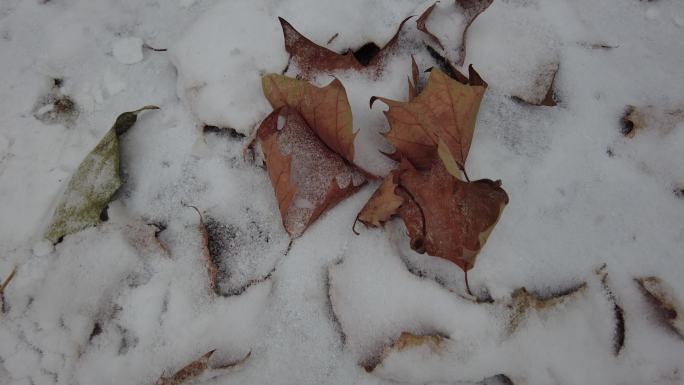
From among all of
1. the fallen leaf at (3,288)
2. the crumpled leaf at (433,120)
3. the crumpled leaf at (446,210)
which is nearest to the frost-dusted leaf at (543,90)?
the crumpled leaf at (433,120)

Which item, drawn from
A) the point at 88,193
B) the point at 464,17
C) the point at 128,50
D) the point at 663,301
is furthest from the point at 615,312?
the point at 128,50

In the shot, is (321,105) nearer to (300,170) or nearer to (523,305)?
(300,170)

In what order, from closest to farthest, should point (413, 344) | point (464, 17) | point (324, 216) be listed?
point (413, 344), point (324, 216), point (464, 17)

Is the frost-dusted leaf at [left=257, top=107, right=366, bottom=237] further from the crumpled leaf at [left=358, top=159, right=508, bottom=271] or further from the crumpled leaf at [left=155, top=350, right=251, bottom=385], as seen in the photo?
the crumpled leaf at [left=155, top=350, right=251, bottom=385]

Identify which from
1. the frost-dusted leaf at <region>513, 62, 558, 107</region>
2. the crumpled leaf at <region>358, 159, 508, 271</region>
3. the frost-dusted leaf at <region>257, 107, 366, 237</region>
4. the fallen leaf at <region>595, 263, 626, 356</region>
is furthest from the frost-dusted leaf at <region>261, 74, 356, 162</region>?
the fallen leaf at <region>595, 263, 626, 356</region>

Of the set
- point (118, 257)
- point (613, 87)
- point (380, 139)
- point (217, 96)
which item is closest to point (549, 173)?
point (613, 87)

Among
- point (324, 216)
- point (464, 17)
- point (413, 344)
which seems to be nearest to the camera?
point (413, 344)

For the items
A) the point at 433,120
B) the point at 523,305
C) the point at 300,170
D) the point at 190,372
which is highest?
the point at 433,120

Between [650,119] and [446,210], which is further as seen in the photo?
[650,119]
